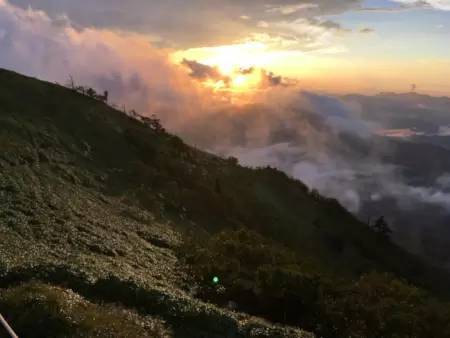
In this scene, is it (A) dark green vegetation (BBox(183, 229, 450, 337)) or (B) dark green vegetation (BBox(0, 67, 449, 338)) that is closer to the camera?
(B) dark green vegetation (BBox(0, 67, 449, 338))

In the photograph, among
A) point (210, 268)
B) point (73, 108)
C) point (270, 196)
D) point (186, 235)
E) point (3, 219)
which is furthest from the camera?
point (270, 196)

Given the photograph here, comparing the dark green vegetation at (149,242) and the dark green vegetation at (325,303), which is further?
the dark green vegetation at (325,303)

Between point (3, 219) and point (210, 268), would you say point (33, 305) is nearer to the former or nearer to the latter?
point (3, 219)

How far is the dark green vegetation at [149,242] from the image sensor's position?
29.7 metres

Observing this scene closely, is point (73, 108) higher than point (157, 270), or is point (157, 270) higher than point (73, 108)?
point (73, 108)

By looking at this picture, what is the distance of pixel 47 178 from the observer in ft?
227

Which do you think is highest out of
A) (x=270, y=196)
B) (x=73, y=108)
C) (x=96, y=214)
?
(x=73, y=108)

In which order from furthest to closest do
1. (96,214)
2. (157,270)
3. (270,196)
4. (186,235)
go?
(270,196) < (186,235) < (96,214) < (157,270)

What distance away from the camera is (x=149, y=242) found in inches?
2469

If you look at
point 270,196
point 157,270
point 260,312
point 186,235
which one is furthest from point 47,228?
point 270,196

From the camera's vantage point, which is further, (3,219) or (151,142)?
(151,142)

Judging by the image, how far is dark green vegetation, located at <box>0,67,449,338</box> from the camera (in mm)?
29656

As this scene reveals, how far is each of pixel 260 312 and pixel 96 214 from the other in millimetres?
27271

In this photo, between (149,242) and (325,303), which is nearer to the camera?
(325,303)
